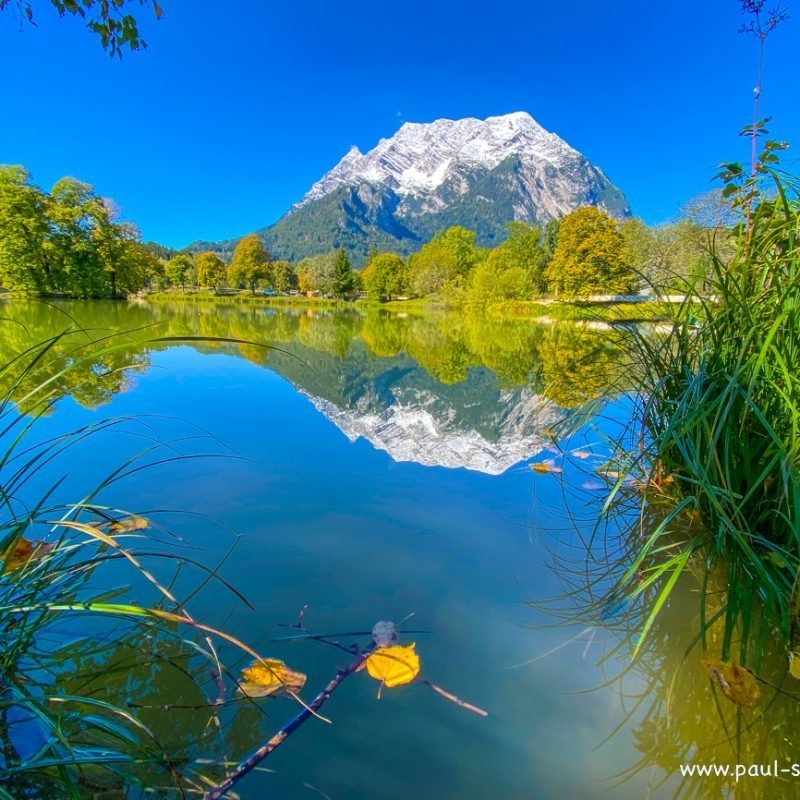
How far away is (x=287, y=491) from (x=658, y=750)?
216 cm

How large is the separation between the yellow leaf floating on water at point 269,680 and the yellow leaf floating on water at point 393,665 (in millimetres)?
223

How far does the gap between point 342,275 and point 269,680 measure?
5723 cm

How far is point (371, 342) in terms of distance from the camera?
12234 mm

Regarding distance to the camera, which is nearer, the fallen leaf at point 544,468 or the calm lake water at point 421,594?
the calm lake water at point 421,594

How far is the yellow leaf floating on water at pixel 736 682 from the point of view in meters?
1.19

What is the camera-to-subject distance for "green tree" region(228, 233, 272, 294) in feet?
190

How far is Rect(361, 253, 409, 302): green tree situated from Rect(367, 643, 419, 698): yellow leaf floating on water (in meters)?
56.6

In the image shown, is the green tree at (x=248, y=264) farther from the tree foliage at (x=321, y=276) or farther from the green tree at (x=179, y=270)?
the green tree at (x=179, y=270)

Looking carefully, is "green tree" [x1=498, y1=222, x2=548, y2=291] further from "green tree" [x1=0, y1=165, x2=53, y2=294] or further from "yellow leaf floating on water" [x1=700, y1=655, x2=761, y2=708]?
"yellow leaf floating on water" [x1=700, y1=655, x2=761, y2=708]

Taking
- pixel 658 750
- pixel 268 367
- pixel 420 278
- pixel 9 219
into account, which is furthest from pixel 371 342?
pixel 420 278

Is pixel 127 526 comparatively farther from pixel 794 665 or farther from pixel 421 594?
pixel 794 665

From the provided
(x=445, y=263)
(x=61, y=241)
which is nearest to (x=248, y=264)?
(x=445, y=263)

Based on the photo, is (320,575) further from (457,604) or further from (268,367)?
(268,367)

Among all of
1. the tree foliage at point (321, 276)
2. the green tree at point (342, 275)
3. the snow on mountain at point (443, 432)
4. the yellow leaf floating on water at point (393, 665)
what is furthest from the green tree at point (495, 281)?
the yellow leaf floating on water at point (393, 665)
